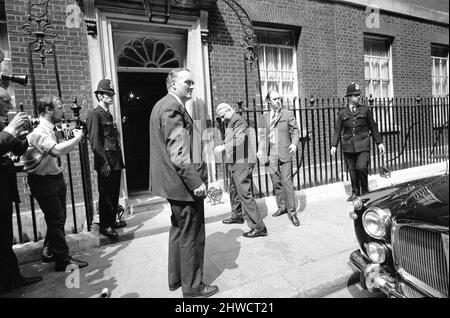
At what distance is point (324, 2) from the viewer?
761 cm

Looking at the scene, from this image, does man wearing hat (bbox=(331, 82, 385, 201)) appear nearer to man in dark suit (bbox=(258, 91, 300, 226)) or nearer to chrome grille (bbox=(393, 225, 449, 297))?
man in dark suit (bbox=(258, 91, 300, 226))

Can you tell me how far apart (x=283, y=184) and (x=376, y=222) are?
7.32ft

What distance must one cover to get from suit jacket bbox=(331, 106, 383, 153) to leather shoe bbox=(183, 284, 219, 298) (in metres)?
3.60

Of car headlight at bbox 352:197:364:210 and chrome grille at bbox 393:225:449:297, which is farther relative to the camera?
car headlight at bbox 352:197:364:210

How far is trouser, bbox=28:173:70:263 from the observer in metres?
3.12

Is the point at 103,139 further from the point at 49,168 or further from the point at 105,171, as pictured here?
the point at 49,168

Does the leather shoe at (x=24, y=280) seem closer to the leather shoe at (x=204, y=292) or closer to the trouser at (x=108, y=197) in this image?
the trouser at (x=108, y=197)

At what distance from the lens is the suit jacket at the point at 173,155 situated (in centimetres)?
244

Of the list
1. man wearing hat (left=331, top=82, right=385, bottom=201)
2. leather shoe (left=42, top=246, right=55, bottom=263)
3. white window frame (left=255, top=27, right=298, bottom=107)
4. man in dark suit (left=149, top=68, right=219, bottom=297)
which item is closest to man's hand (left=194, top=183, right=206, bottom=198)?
man in dark suit (left=149, top=68, right=219, bottom=297)

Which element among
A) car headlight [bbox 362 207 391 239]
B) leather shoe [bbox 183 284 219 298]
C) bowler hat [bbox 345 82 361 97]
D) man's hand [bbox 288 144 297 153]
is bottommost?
leather shoe [bbox 183 284 219 298]

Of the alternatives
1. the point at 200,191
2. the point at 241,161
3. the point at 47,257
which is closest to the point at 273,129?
the point at 241,161

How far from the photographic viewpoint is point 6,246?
2.86 metres
